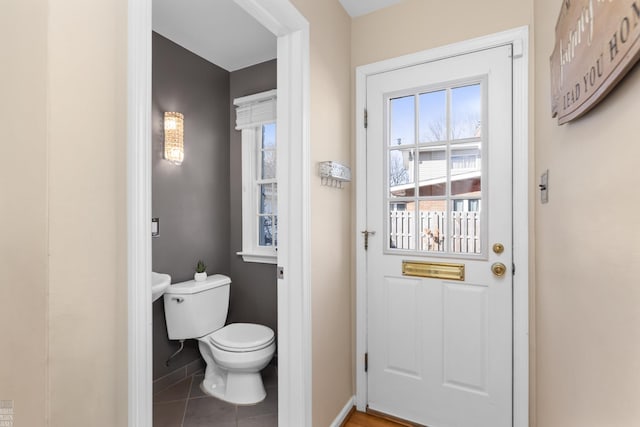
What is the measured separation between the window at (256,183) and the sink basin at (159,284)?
74 centimetres

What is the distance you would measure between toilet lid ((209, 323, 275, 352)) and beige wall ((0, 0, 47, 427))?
1.39 metres

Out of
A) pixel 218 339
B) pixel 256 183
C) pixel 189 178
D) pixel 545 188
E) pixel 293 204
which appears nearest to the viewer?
pixel 545 188

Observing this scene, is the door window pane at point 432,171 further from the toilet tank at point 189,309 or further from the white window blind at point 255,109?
the toilet tank at point 189,309

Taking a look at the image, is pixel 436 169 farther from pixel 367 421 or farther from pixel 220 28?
pixel 220 28

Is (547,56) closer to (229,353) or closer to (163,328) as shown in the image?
(229,353)

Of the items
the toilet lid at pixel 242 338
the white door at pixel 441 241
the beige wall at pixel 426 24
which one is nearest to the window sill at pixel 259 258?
the toilet lid at pixel 242 338

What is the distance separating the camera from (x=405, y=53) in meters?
1.90

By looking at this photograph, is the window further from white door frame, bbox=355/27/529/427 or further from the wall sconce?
white door frame, bbox=355/27/529/427

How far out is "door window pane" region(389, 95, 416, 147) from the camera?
6.27ft

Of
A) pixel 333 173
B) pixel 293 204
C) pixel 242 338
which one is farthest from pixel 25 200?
pixel 242 338

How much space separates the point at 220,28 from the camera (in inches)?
85.5

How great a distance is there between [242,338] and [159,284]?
0.67 meters

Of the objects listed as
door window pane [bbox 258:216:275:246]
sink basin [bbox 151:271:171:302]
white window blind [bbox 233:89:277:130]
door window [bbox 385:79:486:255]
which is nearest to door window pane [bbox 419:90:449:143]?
door window [bbox 385:79:486:255]

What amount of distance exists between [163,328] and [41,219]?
6.08 ft
